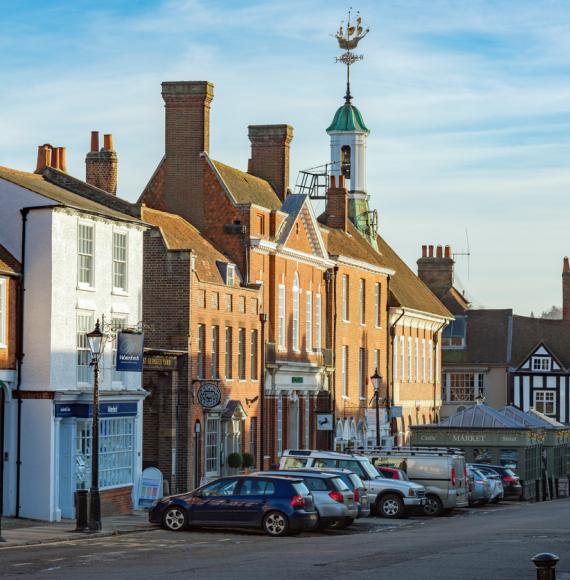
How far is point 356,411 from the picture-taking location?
6228 centimetres

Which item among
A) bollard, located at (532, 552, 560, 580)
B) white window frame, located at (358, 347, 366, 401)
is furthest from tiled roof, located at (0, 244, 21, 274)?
white window frame, located at (358, 347, 366, 401)

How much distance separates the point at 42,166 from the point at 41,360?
1162cm

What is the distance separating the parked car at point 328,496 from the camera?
34562mm

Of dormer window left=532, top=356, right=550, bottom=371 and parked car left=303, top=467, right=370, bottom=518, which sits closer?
parked car left=303, top=467, right=370, bottom=518

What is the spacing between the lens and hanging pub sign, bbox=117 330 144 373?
3828 centimetres

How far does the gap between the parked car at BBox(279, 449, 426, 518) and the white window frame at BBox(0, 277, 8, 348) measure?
9.14 meters

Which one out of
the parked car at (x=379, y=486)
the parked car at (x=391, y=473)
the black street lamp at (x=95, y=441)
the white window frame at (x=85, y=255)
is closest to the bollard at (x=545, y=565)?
the black street lamp at (x=95, y=441)

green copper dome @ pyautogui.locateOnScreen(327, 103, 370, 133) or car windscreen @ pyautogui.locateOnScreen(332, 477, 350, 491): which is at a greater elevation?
green copper dome @ pyautogui.locateOnScreen(327, 103, 370, 133)

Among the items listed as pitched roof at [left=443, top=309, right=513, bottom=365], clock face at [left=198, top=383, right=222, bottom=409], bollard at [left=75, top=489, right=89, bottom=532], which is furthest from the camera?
pitched roof at [left=443, top=309, right=513, bottom=365]

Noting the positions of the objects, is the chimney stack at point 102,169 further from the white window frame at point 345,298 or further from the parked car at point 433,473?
the white window frame at point 345,298

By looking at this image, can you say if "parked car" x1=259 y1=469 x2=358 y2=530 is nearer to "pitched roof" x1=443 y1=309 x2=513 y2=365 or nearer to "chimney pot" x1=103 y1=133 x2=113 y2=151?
"chimney pot" x1=103 y1=133 x2=113 y2=151

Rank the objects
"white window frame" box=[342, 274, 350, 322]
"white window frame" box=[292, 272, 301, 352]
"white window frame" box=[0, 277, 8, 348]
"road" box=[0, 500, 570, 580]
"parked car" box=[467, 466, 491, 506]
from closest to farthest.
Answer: "road" box=[0, 500, 570, 580]
"white window frame" box=[0, 277, 8, 348]
"parked car" box=[467, 466, 491, 506]
"white window frame" box=[292, 272, 301, 352]
"white window frame" box=[342, 274, 350, 322]

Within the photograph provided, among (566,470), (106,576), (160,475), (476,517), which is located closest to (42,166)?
(160,475)

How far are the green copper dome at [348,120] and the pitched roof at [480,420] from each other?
19.5 metres
